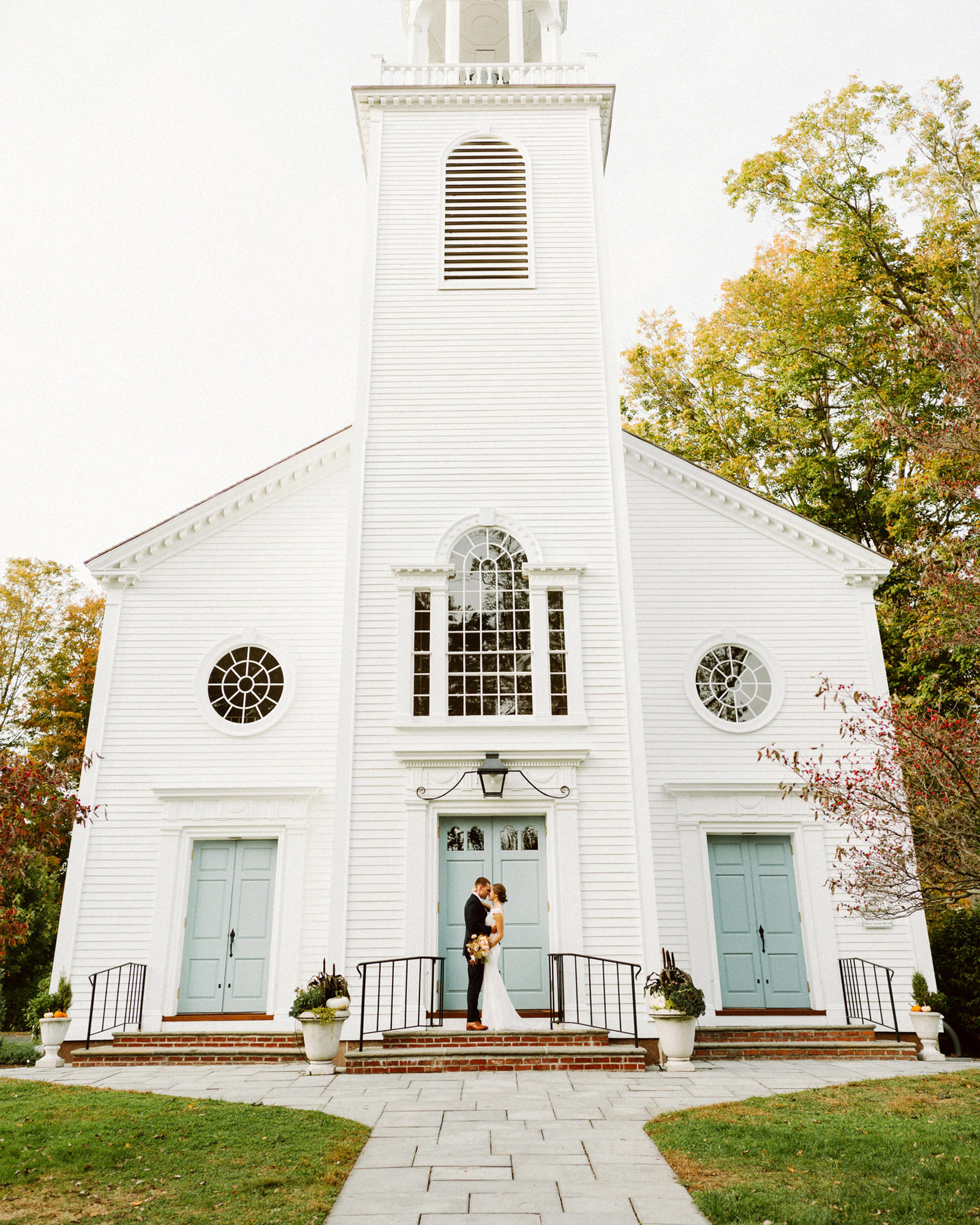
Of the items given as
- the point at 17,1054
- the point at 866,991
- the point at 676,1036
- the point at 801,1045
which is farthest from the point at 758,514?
the point at 17,1054

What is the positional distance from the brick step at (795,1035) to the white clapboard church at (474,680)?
0.39ft

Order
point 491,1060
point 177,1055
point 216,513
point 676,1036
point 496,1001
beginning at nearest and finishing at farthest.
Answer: point 491,1060 < point 676,1036 < point 496,1001 < point 177,1055 < point 216,513

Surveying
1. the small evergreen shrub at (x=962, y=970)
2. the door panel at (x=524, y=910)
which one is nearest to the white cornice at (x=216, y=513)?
the door panel at (x=524, y=910)

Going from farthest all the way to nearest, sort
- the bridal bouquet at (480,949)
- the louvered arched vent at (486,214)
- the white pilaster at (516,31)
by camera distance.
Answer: the white pilaster at (516,31), the louvered arched vent at (486,214), the bridal bouquet at (480,949)

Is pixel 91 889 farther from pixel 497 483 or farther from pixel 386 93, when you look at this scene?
pixel 386 93

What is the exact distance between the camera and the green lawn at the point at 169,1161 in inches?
187

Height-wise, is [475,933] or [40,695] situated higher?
[40,695]

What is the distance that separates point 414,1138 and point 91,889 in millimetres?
6911

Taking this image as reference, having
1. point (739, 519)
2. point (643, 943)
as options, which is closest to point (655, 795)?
point (643, 943)

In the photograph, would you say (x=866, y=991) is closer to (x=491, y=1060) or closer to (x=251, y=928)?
(x=491, y=1060)

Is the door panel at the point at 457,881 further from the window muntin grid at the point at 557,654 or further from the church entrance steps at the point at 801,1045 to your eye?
the church entrance steps at the point at 801,1045

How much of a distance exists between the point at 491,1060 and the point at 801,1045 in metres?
3.97

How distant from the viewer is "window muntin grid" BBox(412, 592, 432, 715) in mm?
11570

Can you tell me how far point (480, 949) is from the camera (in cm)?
969
